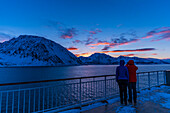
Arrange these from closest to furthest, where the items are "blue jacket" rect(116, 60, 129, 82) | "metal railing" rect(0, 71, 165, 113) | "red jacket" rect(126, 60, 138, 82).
Answer: "metal railing" rect(0, 71, 165, 113) → "blue jacket" rect(116, 60, 129, 82) → "red jacket" rect(126, 60, 138, 82)

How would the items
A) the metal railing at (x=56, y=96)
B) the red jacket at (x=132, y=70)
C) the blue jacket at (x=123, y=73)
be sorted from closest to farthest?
1. the metal railing at (x=56, y=96)
2. the blue jacket at (x=123, y=73)
3. the red jacket at (x=132, y=70)

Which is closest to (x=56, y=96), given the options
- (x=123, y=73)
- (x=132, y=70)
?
(x=123, y=73)

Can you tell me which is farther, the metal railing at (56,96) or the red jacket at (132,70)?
the red jacket at (132,70)

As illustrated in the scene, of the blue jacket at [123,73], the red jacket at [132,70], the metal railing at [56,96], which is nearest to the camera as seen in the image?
the metal railing at [56,96]

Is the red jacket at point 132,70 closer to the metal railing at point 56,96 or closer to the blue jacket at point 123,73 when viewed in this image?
the blue jacket at point 123,73

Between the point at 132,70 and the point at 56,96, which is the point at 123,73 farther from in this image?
the point at 56,96

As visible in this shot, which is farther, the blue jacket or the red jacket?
the red jacket

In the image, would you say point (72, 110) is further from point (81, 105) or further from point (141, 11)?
point (141, 11)

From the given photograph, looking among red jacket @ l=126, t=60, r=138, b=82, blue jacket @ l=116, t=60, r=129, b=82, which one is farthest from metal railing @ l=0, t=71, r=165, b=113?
red jacket @ l=126, t=60, r=138, b=82

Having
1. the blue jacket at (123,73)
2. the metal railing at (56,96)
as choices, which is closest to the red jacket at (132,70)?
the blue jacket at (123,73)

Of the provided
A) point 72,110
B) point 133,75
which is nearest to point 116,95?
point 133,75

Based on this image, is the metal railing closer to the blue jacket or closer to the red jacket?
the blue jacket

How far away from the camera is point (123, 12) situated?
15.4 meters

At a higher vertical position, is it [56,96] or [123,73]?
[123,73]
